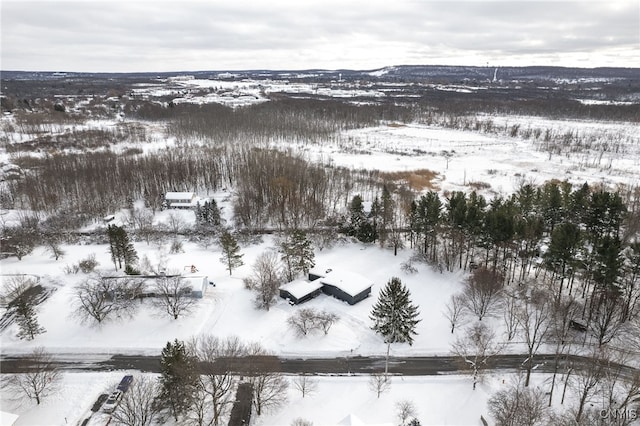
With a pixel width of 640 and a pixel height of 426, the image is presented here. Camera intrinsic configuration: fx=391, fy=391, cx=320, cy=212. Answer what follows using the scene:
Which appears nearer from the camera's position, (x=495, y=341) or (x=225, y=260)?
(x=495, y=341)

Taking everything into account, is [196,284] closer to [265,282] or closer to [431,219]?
[265,282]

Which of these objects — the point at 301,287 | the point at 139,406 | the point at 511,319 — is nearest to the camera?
the point at 139,406

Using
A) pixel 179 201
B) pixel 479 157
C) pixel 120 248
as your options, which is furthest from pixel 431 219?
pixel 479 157

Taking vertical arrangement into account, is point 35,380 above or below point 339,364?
above

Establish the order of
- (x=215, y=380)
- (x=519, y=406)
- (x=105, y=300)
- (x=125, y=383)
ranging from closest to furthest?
(x=519, y=406)
(x=215, y=380)
(x=125, y=383)
(x=105, y=300)

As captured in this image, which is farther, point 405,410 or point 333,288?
point 333,288

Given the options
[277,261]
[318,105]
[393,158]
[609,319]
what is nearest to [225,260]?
[277,261]

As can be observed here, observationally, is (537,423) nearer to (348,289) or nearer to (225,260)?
(348,289)
